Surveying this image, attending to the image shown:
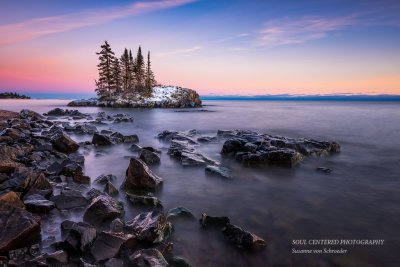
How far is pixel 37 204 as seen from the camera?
422 centimetres

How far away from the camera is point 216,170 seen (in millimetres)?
7680

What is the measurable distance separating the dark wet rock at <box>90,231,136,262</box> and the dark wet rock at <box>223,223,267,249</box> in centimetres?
182

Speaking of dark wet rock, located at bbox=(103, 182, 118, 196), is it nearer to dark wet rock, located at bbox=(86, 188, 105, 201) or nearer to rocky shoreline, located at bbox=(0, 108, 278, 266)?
rocky shoreline, located at bbox=(0, 108, 278, 266)

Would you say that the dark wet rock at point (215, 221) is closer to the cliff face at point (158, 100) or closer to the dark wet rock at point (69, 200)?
the dark wet rock at point (69, 200)

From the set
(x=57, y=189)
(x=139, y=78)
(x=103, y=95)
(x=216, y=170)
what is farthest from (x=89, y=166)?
(x=139, y=78)

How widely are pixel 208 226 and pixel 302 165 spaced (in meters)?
6.27

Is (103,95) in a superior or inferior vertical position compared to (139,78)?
inferior

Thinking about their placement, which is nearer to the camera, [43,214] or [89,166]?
[43,214]

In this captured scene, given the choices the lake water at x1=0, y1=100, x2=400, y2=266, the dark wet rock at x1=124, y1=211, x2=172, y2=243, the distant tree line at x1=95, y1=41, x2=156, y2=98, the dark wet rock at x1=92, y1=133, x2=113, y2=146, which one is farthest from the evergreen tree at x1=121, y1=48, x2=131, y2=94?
the dark wet rock at x1=124, y1=211, x2=172, y2=243

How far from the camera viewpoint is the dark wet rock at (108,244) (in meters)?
3.14

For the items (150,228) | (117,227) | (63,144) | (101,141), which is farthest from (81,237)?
(101,141)

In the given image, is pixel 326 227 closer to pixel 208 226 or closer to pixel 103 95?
pixel 208 226

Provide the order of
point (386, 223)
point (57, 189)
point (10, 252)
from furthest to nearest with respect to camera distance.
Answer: point (57, 189), point (386, 223), point (10, 252)

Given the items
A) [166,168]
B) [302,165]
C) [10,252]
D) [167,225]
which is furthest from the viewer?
[302,165]
